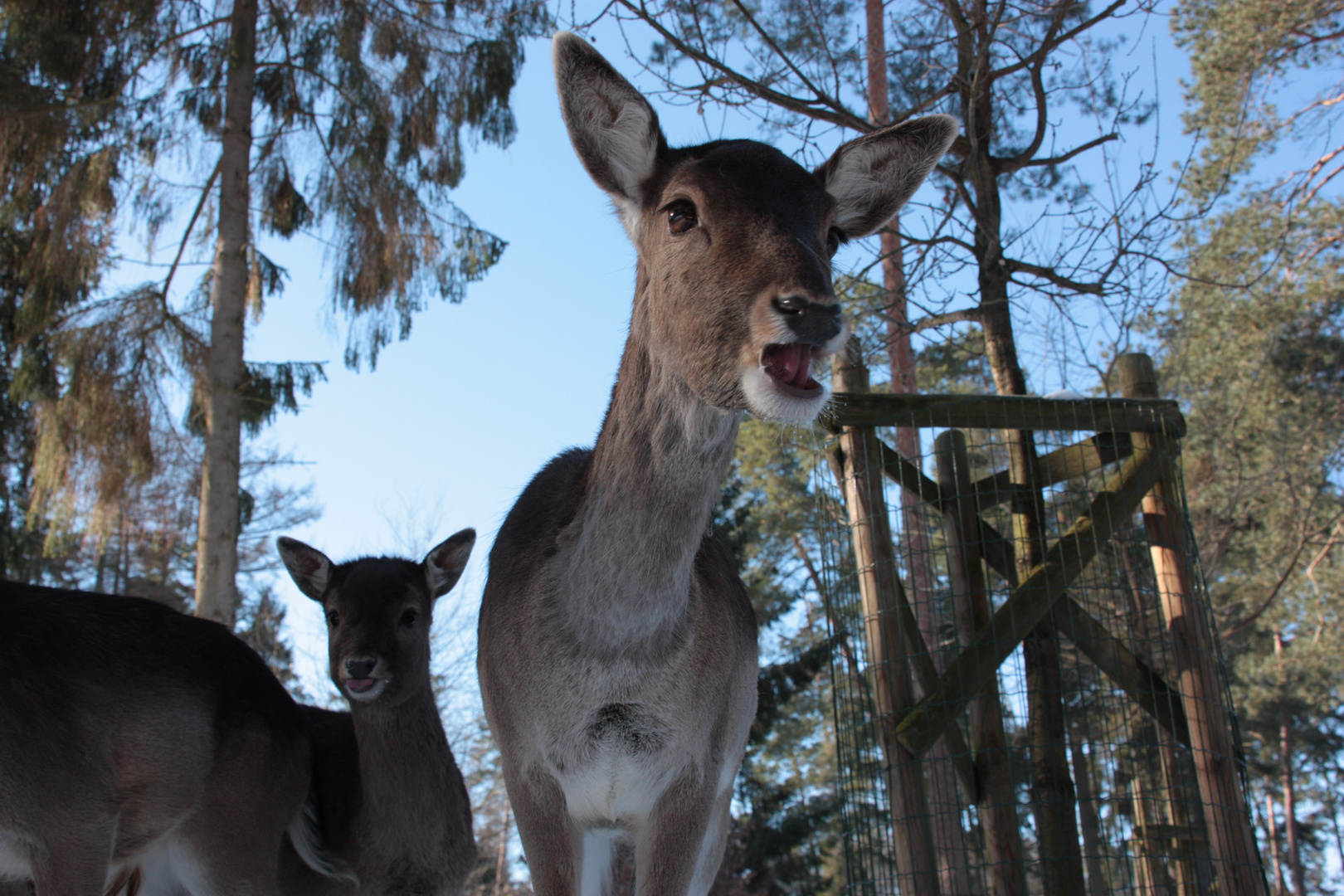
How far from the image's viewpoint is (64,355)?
12289mm

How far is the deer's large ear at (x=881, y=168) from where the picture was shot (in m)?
3.88

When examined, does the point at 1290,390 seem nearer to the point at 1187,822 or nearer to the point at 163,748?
the point at 1187,822

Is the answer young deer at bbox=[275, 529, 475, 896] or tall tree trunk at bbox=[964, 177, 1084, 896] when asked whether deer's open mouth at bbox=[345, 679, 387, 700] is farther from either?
tall tree trunk at bbox=[964, 177, 1084, 896]

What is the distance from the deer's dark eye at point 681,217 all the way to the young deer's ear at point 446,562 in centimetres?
315

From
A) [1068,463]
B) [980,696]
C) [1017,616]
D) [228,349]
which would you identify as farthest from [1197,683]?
[228,349]

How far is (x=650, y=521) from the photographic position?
341 cm

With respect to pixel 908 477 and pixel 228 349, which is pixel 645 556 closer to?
pixel 908 477

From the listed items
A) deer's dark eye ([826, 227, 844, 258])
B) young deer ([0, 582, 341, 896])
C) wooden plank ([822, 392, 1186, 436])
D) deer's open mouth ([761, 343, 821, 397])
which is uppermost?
wooden plank ([822, 392, 1186, 436])

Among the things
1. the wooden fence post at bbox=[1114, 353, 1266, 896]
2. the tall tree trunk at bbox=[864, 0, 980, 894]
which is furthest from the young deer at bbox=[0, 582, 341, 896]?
the wooden fence post at bbox=[1114, 353, 1266, 896]

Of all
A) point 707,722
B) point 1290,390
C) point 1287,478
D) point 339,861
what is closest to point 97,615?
point 339,861

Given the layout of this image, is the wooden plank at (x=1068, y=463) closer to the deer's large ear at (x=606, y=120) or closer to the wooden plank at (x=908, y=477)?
the wooden plank at (x=908, y=477)

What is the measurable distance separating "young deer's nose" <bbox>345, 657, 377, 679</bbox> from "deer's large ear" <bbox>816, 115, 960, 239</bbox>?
316 centimetres

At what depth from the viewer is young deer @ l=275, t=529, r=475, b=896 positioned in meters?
5.27

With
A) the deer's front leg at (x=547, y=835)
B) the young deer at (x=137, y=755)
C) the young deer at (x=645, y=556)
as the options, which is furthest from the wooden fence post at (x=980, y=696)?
the young deer at (x=137, y=755)
